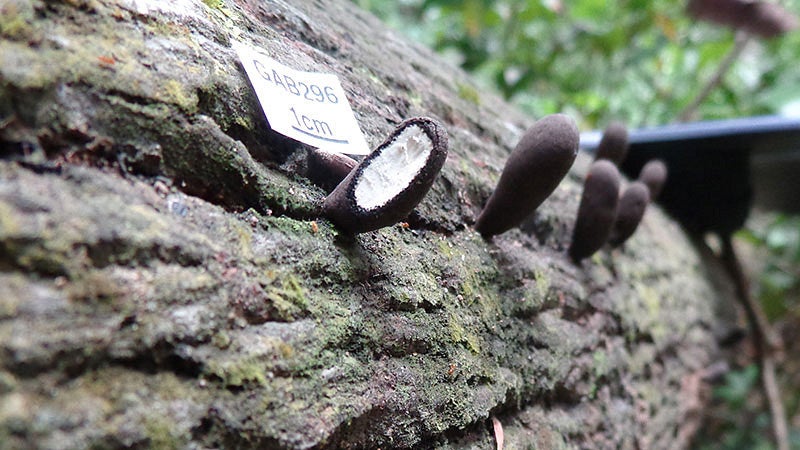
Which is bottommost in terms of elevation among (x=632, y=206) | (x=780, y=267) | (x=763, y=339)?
(x=763, y=339)

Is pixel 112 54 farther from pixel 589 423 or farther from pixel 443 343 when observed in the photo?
pixel 589 423

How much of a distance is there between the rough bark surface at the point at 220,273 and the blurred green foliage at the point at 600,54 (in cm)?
213

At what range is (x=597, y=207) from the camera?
4.04 feet

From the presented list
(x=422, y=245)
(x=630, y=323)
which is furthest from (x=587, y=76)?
(x=422, y=245)

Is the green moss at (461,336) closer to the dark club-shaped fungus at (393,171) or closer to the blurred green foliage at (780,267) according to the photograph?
the dark club-shaped fungus at (393,171)

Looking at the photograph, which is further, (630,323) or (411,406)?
(630,323)

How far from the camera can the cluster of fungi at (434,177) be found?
27.1 inches

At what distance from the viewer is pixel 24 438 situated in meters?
0.39

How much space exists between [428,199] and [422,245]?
110 millimetres

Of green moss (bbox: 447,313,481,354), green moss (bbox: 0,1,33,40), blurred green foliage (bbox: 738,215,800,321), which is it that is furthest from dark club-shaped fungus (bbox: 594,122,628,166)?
blurred green foliage (bbox: 738,215,800,321)

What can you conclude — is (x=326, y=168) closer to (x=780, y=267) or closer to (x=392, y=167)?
(x=392, y=167)

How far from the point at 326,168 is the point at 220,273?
257 mm

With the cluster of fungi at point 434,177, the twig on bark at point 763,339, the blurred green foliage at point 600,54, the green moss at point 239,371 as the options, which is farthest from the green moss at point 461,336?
the twig on bark at point 763,339

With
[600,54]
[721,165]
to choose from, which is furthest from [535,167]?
[600,54]
